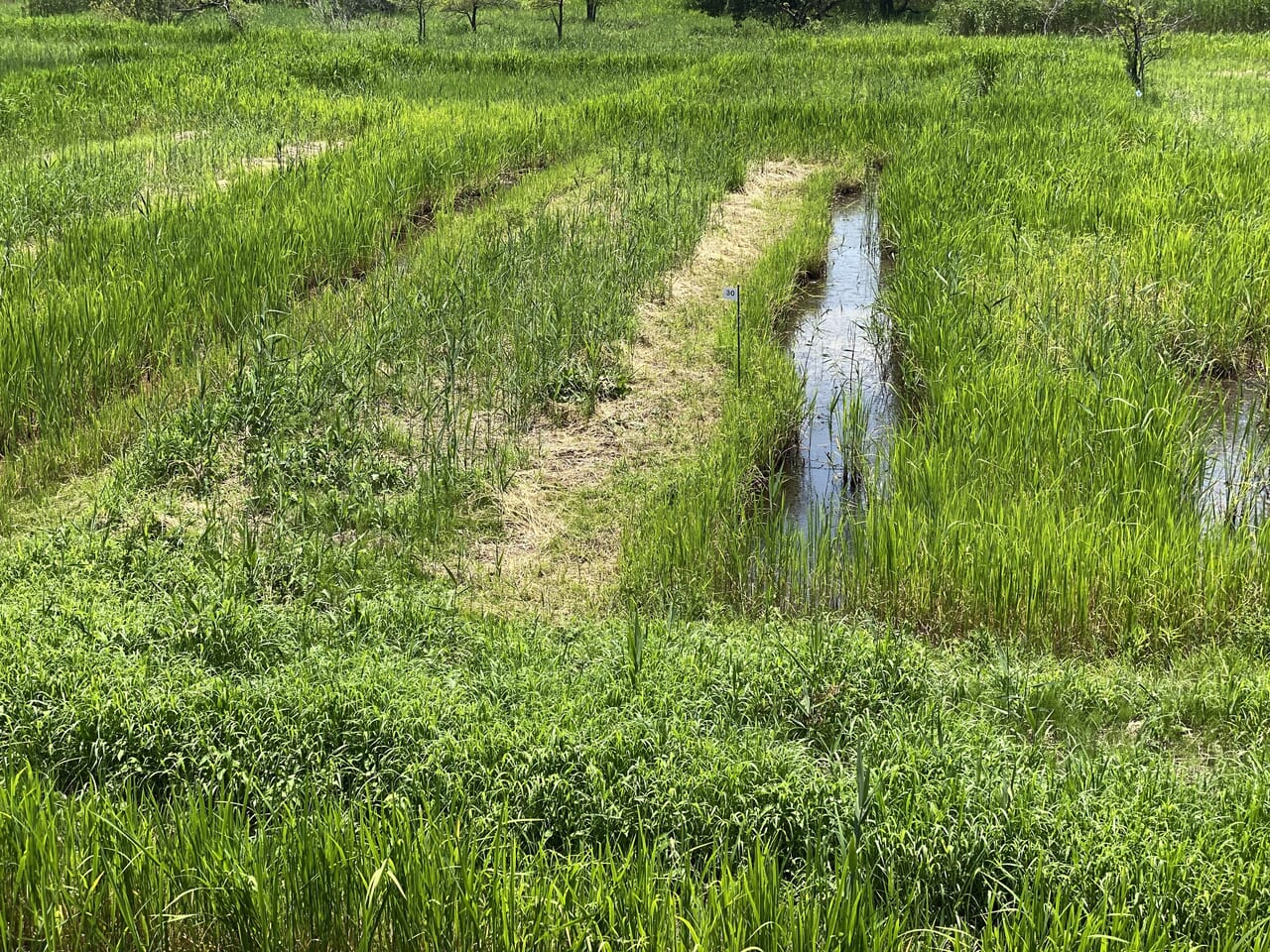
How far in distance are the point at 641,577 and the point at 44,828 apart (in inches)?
82.0

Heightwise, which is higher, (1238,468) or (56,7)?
(56,7)

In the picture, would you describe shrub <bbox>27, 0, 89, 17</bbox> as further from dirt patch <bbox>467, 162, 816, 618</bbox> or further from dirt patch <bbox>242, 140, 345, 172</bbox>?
dirt patch <bbox>467, 162, 816, 618</bbox>

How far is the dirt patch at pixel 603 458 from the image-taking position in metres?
3.93

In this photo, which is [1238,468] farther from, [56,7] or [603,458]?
[56,7]

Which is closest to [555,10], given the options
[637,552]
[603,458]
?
[603,458]

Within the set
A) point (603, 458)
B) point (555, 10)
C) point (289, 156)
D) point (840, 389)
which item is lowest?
point (603, 458)

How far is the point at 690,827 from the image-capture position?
7.94 feet

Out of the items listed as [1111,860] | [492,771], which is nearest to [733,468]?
[492,771]

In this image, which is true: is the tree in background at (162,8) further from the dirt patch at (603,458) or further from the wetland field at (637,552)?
the dirt patch at (603,458)

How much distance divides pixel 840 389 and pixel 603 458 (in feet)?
5.06

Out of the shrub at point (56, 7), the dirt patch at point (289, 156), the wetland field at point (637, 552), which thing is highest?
the shrub at point (56, 7)

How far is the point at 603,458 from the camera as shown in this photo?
16.1 ft

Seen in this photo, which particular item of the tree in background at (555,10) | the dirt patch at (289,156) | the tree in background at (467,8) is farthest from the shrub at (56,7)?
the dirt patch at (289,156)

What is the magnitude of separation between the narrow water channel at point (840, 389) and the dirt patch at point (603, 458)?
54 centimetres
